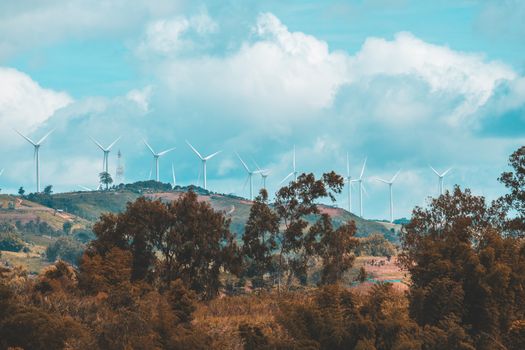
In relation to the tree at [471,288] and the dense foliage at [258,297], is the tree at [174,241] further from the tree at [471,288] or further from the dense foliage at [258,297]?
the tree at [471,288]

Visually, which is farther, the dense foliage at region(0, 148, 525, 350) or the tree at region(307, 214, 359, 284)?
the tree at region(307, 214, 359, 284)

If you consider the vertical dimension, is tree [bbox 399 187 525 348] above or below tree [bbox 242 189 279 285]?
below

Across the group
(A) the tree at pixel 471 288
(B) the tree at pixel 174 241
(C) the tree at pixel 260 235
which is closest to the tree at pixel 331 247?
(C) the tree at pixel 260 235

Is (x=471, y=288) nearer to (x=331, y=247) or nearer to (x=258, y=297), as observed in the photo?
(x=258, y=297)

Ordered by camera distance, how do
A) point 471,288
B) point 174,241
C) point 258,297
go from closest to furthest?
point 471,288
point 258,297
point 174,241

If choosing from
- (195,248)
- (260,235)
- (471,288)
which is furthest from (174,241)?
(471,288)

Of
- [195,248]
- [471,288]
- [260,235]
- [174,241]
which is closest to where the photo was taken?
[471,288]

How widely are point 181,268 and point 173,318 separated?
36594 millimetres

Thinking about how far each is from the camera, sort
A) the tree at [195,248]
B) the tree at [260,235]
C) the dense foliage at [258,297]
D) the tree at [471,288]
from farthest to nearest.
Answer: the tree at [260,235] < the tree at [195,248] < the tree at [471,288] < the dense foliage at [258,297]

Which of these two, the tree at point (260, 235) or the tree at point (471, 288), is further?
the tree at point (260, 235)

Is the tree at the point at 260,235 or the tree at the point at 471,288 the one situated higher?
the tree at the point at 260,235

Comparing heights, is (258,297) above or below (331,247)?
below

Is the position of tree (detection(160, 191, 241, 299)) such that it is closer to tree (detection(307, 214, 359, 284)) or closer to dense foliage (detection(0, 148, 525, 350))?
dense foliage (detection(0, 148, 525, 350))

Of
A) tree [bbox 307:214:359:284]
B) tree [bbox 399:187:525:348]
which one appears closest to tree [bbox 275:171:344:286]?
tree [bbox 307:214:359:284]
